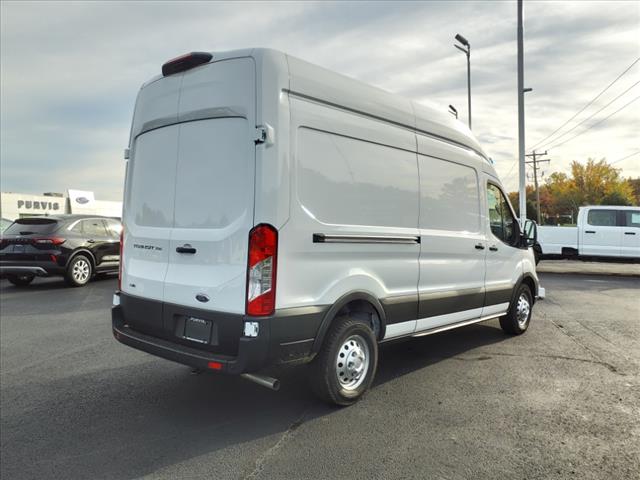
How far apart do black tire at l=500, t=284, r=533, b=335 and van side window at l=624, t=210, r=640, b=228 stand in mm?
10455

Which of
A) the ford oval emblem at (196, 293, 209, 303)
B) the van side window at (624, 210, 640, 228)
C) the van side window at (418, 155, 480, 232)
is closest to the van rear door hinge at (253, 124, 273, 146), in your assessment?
the ford oval emblem at (196, 293, 209, 303)

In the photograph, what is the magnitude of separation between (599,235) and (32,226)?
1547cm

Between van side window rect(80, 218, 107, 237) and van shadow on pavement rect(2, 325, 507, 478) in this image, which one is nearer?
van shadow on pavement rect(2, 325, 507, 478)

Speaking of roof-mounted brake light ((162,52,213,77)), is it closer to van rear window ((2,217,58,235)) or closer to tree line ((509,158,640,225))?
van rear window ((2,217,58,235))

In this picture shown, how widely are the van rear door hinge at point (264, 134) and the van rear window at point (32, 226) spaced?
359 inches

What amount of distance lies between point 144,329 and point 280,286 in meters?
1.46

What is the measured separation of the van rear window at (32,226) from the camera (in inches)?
422

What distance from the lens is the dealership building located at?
154 feet

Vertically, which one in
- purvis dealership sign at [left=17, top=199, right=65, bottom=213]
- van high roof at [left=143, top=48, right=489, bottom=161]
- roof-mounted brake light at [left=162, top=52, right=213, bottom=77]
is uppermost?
purvis dealership sign at [left=17, top=199, right=65, bottom=213]

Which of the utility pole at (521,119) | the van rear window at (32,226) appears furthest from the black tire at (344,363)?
the utility pole at (521,119)

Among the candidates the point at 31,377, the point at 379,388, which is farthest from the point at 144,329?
the point at 379,388

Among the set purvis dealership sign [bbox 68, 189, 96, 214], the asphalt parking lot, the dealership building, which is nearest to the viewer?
the asphalt parking lot

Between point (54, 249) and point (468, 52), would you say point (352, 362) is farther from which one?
point (468, 52)

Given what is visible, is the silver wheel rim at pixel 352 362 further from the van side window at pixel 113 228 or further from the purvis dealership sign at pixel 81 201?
the purvis dealership sign at pixel 81 201
